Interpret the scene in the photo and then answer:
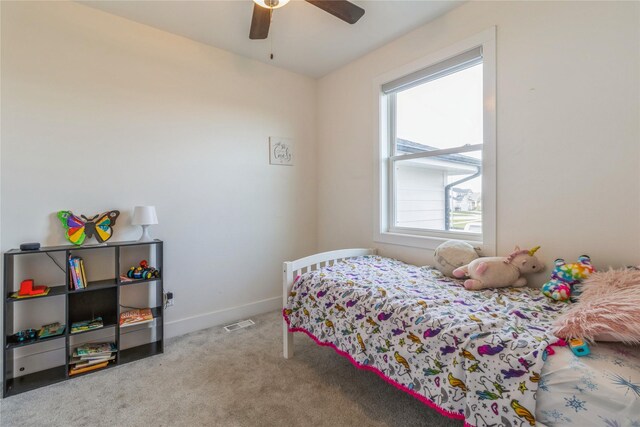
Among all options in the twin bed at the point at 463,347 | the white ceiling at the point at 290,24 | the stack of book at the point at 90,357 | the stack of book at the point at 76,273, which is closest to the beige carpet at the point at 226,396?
the stack of book at the point at 90,357

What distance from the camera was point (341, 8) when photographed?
70.1 inches

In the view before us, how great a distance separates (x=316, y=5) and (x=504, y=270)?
6.48ft

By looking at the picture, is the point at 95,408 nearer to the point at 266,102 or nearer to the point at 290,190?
the point at 290,190

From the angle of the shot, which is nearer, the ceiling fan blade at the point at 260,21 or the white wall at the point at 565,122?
the white wall at the point at 565,122

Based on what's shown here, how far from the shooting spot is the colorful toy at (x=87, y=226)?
199 centimetres

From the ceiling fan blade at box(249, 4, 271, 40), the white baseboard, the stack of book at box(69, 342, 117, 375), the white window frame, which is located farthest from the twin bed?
the ceiling fan blade at box(249, 4, 271, 40)

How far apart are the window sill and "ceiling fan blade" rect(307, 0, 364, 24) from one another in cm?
170

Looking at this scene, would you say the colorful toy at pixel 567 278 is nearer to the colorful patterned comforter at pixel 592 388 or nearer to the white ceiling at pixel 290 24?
the colorful patterned comforter at pixel 592 388

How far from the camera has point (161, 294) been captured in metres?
2.24

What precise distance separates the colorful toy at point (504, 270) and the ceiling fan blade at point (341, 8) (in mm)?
1772

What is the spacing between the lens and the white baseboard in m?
2.51

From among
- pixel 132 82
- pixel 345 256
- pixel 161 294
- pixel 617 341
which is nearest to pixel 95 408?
pixel 161 294

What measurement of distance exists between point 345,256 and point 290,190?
3.61 ft

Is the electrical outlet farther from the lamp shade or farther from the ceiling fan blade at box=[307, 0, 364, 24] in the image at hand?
the ceiling fan blade at box=[307, 0, 364, 24]
